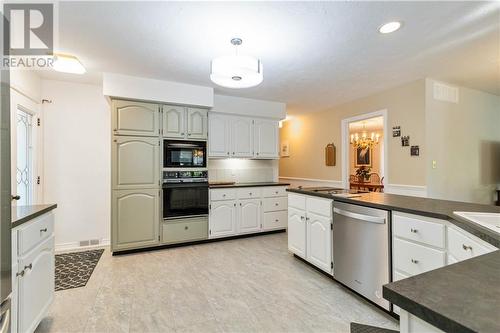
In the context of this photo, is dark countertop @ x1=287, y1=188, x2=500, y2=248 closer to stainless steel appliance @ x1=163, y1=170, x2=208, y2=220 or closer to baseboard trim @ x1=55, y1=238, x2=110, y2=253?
stainless steel appliance @ x1=163, y1=170, x2=208, y2=220

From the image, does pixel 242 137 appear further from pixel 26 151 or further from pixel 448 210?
pixel 448 210

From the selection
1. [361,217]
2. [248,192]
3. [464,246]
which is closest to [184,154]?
[248,192]

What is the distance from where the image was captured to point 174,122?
12.1 ft

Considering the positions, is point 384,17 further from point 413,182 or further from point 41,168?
point 41,168

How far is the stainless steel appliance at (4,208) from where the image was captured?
0.99 meters

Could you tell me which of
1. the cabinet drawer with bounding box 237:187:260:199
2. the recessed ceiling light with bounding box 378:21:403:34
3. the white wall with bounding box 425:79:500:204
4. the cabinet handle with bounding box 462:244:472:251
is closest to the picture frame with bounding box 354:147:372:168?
the white wall with bounding box 425:79:500:204

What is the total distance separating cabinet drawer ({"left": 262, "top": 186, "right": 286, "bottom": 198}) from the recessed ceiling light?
2.83 m

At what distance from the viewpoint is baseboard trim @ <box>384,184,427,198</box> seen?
347 centimetres

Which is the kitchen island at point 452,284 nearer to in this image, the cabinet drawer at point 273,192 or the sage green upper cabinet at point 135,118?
the cabinet drawer at point 273,192

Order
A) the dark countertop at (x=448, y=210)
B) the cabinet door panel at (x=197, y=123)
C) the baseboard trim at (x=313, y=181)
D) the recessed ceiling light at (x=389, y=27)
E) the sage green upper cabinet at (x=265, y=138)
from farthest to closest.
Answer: the baseboard trim at (x=313, y=181) < the sage green upper cabinet at (x=265, y=138) < the cabinet door panel at (x=197, y=123) < the recessed ceiling light at (x=389, y=27) < the dark countertop at (x=448, y=210)

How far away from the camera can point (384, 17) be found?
6.70ft

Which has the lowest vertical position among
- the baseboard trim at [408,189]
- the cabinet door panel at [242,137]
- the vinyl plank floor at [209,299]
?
the vinyl plank floor at [209,299]

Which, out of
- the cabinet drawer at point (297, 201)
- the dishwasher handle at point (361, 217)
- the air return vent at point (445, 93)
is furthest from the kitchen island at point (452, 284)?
the air return vent at point (445, 93)

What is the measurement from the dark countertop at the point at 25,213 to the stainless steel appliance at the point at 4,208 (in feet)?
1.20
